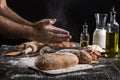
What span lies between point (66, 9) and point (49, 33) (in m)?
1.90

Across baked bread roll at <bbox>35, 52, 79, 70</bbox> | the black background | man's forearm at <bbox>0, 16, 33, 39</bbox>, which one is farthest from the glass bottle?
the black background

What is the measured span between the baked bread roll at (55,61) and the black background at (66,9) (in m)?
2.16

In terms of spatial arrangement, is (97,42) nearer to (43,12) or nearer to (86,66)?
(86,66)

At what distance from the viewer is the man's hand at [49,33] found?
2068 mm

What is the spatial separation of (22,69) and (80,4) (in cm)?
231

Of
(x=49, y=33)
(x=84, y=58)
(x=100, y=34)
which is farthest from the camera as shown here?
(x=100, y=34)

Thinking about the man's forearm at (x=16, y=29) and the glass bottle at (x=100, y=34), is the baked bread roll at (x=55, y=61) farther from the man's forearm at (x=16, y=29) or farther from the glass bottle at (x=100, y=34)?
the glass bottle at (x=100, y=34)

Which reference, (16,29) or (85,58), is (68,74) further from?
(16,29)

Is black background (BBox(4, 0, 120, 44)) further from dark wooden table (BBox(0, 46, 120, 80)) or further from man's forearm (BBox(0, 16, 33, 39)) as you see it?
dark wooden table (BBox(0, 46, 120, 80))

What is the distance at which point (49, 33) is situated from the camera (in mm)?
2072

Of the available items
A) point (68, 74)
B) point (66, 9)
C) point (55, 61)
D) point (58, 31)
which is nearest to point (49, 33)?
point (58, 31)

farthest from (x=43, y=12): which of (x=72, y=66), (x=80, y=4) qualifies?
(x=72, y=66)

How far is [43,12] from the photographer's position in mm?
3918

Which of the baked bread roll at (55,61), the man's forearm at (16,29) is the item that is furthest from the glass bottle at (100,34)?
the baked bread roll at (55,61)
